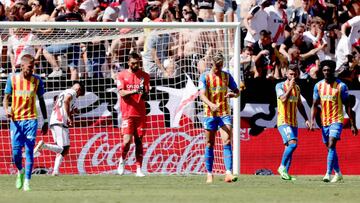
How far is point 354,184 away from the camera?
1806 centimetres

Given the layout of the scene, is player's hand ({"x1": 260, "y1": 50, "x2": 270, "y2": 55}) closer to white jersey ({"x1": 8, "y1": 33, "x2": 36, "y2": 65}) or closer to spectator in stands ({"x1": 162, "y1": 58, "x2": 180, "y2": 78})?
spectator in stands ({"x1": 162, "y1": 58, "x2": 180, "y2": 78})

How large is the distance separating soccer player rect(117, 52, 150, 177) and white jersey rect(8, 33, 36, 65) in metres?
2.67

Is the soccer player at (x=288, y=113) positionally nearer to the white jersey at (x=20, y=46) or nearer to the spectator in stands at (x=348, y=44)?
the spectator in stands at (x=348, y=44)

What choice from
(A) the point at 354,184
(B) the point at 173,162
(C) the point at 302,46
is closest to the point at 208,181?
(A) the point at 354,184

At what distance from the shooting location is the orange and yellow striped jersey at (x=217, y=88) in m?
18.3

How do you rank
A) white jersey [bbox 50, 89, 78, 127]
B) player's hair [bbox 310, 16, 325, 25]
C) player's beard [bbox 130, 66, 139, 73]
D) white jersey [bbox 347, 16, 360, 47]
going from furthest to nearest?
1. white jersey [bbox 347, 16, 360, 47]
2. player's hair [bbox 310, 16, 325, 25]
3. white jersey [bbox 50, 89, 78, 127]
4. player's beard [bbox 130, 66, 139, 73]

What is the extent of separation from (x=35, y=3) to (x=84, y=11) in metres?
1.30

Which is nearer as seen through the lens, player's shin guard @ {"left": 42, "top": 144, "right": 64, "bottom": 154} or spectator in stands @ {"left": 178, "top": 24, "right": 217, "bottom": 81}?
player's shin guard @ {"left": 42, "top": 144, "right": 64, "bottom": 154}

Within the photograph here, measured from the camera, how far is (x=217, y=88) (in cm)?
1839

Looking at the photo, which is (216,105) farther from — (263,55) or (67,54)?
(263,55)

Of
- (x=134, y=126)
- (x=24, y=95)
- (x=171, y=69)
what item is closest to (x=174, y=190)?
(x=24, y=95)

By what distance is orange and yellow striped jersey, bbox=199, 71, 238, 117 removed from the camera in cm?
1830

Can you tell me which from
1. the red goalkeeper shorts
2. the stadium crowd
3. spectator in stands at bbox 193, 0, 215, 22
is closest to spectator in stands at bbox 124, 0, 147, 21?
the stadium crowd

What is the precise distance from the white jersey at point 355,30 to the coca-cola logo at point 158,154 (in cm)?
500
